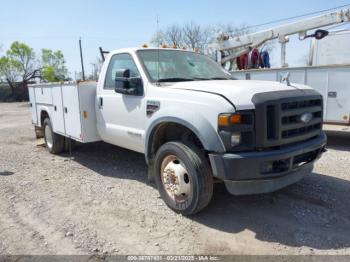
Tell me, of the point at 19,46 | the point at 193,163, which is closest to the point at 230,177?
the point at 193,163

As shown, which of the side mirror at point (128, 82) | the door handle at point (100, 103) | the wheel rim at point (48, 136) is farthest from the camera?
the wheel rim at point (48, 136)

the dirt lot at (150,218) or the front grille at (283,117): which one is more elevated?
the front grille at (283,117)

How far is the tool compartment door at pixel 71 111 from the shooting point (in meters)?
5.75

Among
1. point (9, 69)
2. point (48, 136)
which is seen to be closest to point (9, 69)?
point (9, 69)

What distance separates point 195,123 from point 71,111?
3193 mm

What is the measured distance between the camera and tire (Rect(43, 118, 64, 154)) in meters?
7.21

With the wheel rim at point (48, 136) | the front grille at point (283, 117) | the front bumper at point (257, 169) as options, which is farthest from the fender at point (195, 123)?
the wheel rim at point (48, 136)

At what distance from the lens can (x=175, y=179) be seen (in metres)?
3.97

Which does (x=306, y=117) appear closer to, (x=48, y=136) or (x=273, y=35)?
(x=48, y=136)

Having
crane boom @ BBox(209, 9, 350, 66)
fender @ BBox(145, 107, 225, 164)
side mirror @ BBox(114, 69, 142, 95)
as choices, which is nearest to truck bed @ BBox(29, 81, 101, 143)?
side mirror @ BBox(114, 69, 142, 95)

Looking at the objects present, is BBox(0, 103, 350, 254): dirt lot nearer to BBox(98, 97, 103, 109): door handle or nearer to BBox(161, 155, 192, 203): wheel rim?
BBox(161, 155, 192, 203): wheel rim

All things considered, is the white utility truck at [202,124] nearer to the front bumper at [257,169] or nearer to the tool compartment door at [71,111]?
the front bumper at [257,169]

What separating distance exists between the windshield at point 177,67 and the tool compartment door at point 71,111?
1616 mm

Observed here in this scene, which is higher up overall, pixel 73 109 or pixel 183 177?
pixel 73 109
